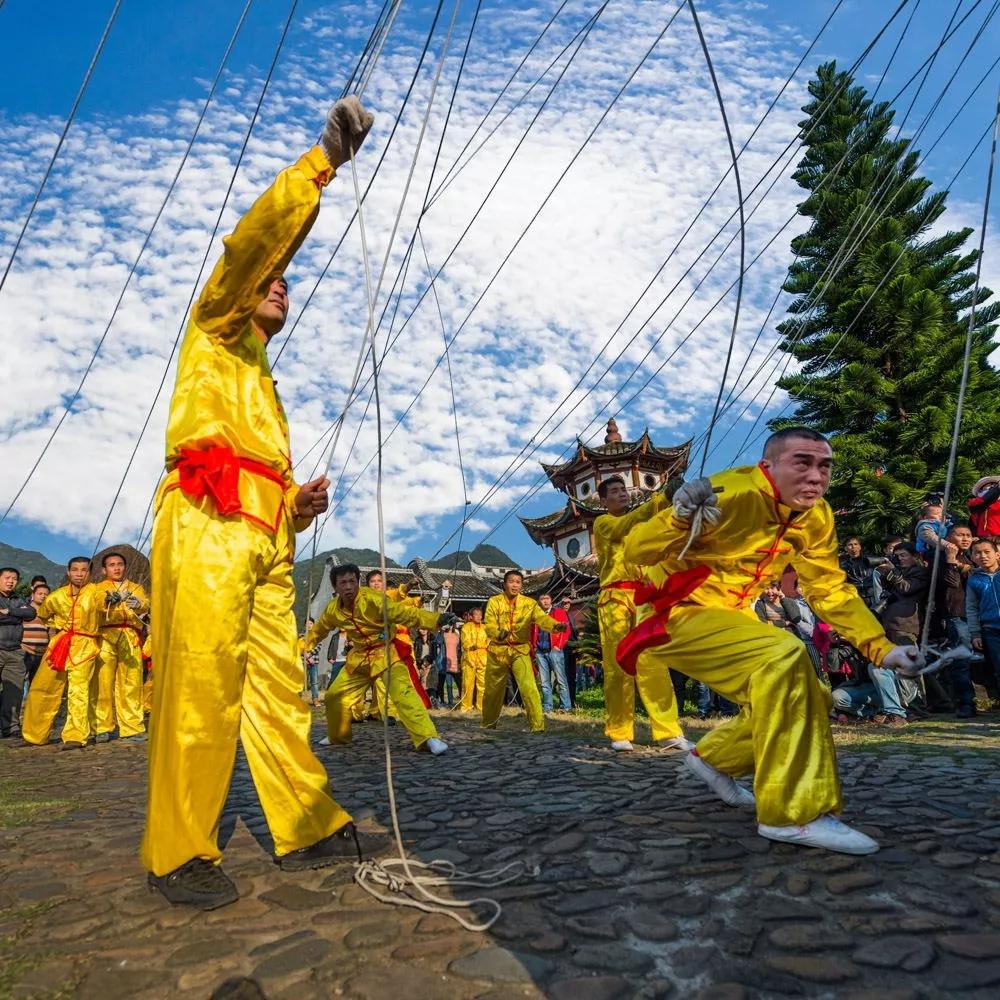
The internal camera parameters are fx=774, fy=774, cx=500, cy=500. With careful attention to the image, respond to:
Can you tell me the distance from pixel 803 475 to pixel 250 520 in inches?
89.1

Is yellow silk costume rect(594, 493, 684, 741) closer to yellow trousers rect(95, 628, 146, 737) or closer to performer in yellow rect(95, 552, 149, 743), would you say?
performer in yellow rect(95, 552, 149, 743)

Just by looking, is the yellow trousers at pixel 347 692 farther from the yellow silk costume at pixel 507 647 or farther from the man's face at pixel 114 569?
the man's face at pixel 114 569

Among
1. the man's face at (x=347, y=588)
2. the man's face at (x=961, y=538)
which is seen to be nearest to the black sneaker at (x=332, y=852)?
the man's face at (x=347, y=588)

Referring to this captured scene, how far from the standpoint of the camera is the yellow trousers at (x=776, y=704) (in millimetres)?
2826

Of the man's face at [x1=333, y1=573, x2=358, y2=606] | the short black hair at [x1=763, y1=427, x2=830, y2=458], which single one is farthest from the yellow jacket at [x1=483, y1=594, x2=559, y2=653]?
the short black hair at [x1=763, y1=427, x2=830, y2=458]

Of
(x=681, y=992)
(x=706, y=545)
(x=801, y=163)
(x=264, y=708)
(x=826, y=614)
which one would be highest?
(x=801, y=163)

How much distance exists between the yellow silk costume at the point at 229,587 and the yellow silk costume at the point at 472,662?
38.5 feet

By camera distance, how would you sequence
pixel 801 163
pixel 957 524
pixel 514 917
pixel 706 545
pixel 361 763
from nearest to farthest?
pixel 514 917 < pixel 706 545 < pixel 361 763 < pixel 957 524 < pixel 801 163

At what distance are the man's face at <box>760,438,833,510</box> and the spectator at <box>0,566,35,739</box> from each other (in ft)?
29.9

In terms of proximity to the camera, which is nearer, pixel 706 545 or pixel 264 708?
pixel 264 708

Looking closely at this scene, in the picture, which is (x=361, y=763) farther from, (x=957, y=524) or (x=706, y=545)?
(x=957, y=524)

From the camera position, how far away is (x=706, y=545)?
140 inches

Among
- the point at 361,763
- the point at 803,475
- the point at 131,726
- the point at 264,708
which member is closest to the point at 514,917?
the point at 264,708

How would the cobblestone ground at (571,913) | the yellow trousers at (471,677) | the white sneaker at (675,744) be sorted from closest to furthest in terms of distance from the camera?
the cobblestone ground at (571,913) < the white sneaker at (675,744) < the yellow trousers at (471,677)
